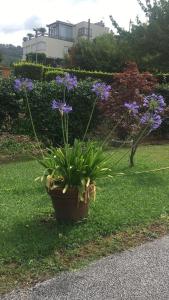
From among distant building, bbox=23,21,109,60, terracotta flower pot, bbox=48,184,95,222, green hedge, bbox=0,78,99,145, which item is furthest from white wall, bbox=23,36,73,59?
terracotta flower pot, bbox=48,184,95,222

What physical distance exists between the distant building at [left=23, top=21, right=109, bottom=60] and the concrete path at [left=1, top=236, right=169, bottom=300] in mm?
74519

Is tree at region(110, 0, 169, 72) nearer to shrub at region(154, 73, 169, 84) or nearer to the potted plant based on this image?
shrub at region(154, 73, 169, 84)

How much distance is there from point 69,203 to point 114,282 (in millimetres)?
1334

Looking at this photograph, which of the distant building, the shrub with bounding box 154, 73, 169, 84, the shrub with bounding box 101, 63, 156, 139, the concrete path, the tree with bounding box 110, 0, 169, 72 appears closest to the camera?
the concrete path

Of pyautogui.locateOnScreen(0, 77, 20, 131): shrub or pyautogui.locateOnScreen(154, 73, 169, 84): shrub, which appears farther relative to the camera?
pyautogui.locateOnScreen(154, 73, 169, 84): shrub

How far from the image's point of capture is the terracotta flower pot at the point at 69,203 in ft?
16.7

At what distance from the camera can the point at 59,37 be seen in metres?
87.1

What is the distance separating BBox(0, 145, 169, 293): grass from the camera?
4.24 metres

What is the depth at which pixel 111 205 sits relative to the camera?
240 inches

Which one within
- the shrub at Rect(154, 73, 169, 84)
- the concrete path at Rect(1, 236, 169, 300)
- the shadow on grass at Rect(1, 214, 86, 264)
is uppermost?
the shrub at Rect(154, 73, 169, 84)

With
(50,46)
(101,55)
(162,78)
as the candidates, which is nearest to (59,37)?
(50,46)

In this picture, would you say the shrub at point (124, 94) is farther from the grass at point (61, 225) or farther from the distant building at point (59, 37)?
the distant building at point (59, 37)

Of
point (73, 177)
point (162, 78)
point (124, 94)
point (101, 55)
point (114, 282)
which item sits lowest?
point (114, 282)

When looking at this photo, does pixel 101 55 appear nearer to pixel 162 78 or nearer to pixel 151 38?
pixel 151 38
